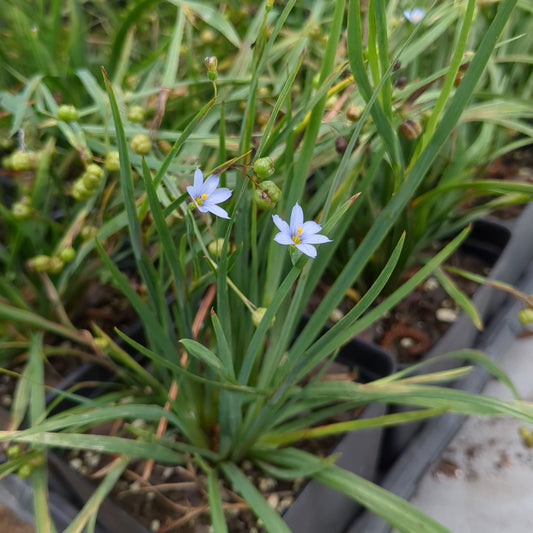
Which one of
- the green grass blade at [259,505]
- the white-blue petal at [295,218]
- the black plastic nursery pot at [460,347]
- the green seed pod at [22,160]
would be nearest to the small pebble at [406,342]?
the black plastic nursery pot at [460,347]

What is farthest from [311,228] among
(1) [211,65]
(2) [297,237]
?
(1) [211,65]

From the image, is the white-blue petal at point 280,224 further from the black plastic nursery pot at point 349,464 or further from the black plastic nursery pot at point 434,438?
the black plastic nursery pot at point 434,438

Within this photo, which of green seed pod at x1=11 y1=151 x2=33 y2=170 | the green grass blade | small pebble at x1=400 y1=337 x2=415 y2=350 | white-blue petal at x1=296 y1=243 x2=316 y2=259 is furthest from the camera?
small pebble at x1=400 y1=337 x2=415 y2=350

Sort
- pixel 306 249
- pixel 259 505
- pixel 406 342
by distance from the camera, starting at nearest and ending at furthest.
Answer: pixel 306 249 < pixel 259 505 < pixel 406 342

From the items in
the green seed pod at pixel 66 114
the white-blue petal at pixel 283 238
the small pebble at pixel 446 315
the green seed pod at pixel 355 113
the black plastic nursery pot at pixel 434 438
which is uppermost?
the green seed pod at pixel 355 113

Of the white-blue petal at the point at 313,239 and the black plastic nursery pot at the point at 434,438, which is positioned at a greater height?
the white-blue petal at the point at 313,239

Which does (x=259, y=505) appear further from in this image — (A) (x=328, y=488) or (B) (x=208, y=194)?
(B) (x=208, y=194)

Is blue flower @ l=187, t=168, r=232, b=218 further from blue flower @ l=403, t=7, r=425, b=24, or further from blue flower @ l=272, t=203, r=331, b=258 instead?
blue flower @ l=403, t=7, r=425, b=24

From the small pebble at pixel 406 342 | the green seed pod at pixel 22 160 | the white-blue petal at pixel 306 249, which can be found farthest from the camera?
the small pebble at pixel 406 342

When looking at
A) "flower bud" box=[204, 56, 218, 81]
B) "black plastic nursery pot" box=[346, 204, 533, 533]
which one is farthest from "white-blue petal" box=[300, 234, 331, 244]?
"black plastic nursery pot" box=[346, 204, 533, 533]

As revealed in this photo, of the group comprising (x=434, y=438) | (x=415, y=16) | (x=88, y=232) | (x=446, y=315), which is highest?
(x=415, y=16)
